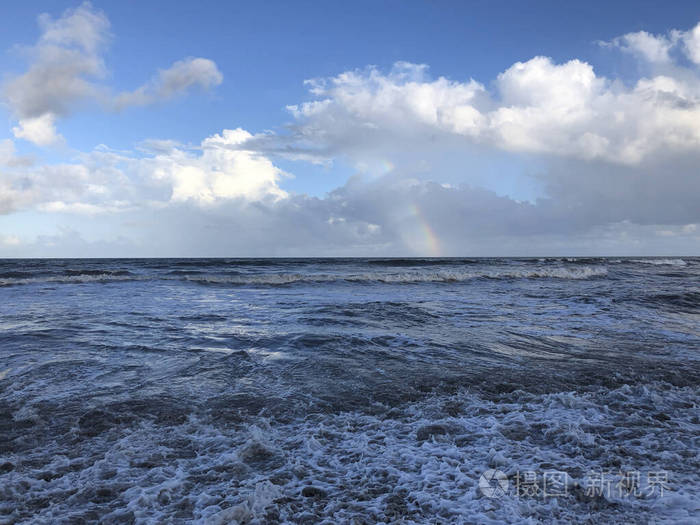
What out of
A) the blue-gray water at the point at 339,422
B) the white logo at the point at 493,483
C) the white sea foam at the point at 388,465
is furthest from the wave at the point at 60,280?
the white logo at the point at 493,483

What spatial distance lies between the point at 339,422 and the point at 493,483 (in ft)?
5.94

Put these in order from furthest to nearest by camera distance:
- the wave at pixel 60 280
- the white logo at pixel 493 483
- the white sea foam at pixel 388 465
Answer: the wave at pixel 60 280
the white logo at pixel 493 483
the white sea foam at pixel 388 465

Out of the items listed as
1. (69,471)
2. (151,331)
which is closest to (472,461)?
(69,471)

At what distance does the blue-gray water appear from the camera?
3.02 m

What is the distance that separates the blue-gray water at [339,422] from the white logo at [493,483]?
0.17ft

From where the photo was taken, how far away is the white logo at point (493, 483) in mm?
3127

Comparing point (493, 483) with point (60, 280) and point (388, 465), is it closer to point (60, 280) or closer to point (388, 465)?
point (388, 465)

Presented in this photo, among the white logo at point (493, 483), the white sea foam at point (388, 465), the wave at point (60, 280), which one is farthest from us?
the wave at point (60, 280)

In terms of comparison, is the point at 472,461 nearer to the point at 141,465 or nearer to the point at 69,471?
the point at 141,465

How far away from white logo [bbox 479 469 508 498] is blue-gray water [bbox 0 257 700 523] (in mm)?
51

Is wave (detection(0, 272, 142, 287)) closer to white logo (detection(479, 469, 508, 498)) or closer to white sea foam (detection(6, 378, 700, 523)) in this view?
white sea foam (detection(6, 378, 700, 523))

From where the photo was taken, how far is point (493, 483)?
3264 millimetres

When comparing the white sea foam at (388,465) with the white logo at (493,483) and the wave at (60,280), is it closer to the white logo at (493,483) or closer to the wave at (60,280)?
the white logo at (493,483)

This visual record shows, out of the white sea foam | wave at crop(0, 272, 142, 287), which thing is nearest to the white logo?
the white sea foam
